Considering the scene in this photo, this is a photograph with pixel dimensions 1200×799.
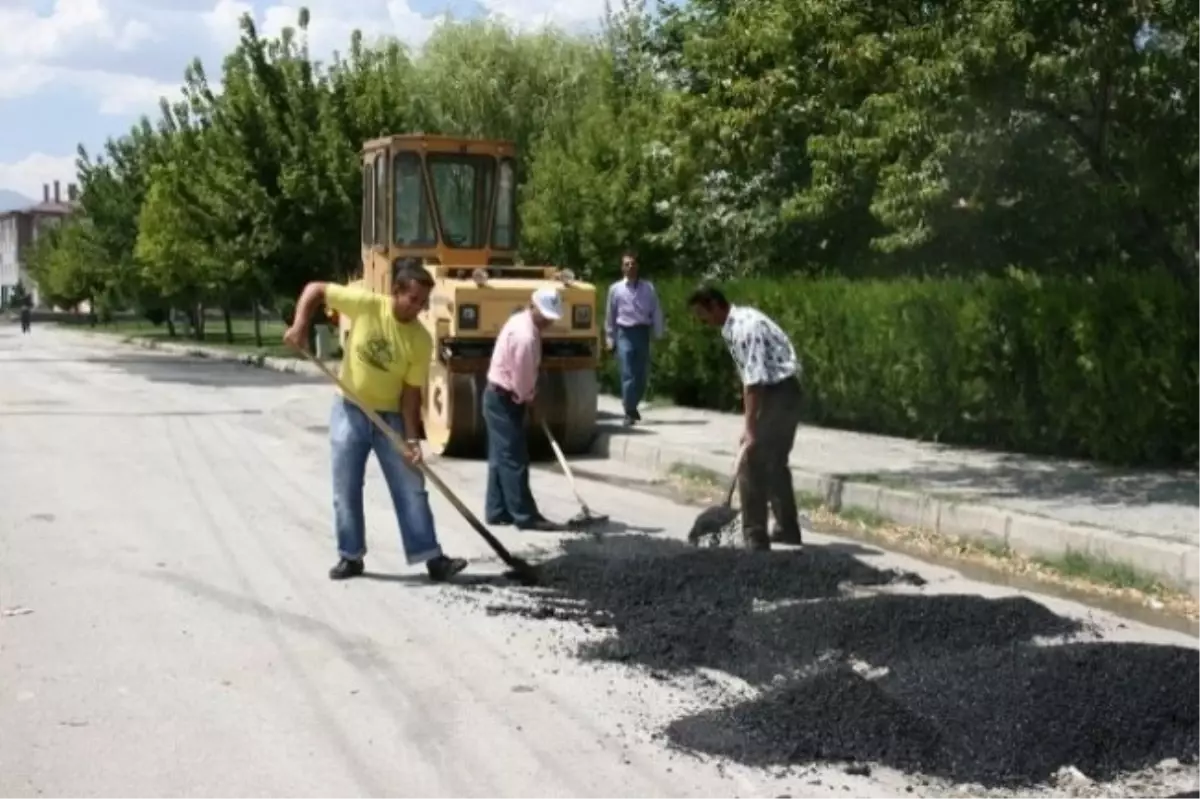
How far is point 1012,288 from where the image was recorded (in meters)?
13.8

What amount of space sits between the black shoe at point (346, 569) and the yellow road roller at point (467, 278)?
5.38 m

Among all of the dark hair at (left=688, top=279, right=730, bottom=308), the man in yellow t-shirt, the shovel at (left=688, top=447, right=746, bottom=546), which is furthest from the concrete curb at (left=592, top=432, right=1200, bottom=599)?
the man in yellow t-shirt

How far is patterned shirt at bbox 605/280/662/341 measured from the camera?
57.7 ft

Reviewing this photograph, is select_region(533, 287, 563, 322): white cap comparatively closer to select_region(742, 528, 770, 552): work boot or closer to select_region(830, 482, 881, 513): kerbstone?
select_region(742, 528, 770, 552): work boot

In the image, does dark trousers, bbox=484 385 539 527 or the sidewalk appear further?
dark trousers, bbox=484 385 539 527

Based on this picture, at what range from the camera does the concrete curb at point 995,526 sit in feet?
29.7

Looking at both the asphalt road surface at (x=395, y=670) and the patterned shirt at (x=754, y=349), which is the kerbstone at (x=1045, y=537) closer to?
the asphalt road surface at (x=395, y=670)

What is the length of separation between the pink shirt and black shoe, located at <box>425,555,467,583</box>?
7.62ft

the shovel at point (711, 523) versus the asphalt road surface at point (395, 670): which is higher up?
the shovel at point (711, 523)

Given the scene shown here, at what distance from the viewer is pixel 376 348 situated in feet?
29.9

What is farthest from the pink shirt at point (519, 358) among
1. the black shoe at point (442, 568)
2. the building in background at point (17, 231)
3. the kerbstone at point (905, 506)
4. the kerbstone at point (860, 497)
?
the building in background at point (17, 231)

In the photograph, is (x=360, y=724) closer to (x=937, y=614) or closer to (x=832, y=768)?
(x=832, y=768)

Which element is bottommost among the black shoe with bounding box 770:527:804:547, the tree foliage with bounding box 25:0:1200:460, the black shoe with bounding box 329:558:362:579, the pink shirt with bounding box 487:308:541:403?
the black shoe with bounding box 329:558:362:579

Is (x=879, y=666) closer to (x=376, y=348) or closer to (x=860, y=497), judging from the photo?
(x=376, y=348)
